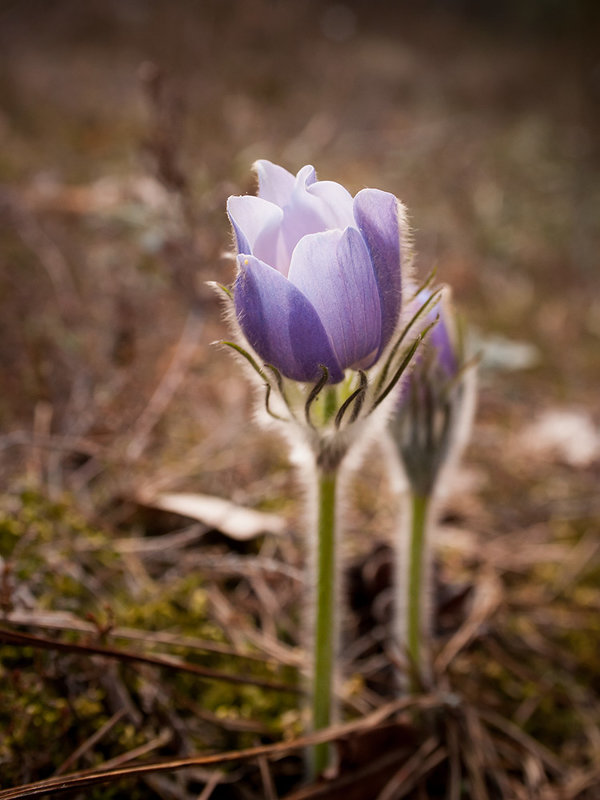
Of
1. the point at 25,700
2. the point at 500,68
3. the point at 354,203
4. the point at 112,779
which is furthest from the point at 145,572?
the point at 500,68

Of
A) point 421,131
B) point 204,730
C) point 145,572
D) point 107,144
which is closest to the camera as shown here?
point 204,730

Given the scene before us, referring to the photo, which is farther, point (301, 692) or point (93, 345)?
point (93, 345)

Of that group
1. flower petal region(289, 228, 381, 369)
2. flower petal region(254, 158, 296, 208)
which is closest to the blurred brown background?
flower petal region(254, 158, 296, 208)

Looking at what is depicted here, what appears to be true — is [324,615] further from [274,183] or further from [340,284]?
[274,183]

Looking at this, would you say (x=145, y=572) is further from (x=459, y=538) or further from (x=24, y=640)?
(x=459, y=538)

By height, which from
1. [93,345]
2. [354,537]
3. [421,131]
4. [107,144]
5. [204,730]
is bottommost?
[204,730]

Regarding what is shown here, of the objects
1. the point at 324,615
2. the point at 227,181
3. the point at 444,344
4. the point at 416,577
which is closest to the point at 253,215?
the point at 444,344
